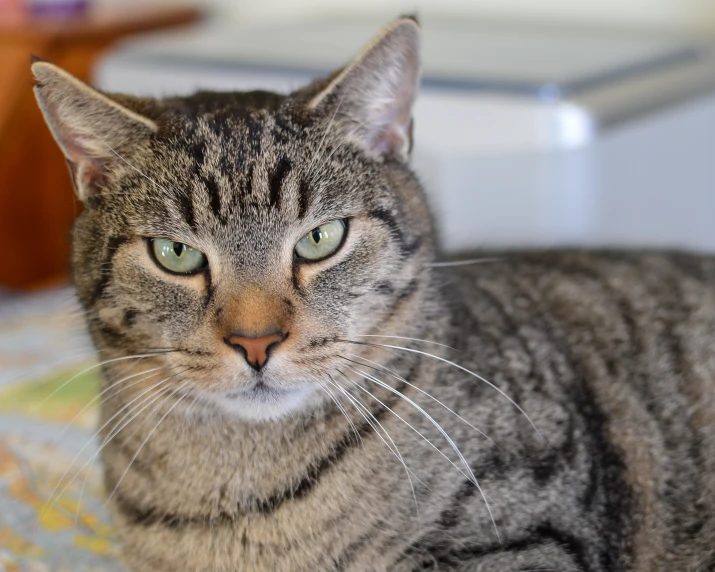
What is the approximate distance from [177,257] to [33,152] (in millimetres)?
2246

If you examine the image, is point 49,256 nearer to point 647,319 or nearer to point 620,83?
point 620,83

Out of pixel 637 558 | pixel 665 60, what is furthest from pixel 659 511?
pixel 665 60

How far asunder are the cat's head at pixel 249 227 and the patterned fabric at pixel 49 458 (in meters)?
0.18

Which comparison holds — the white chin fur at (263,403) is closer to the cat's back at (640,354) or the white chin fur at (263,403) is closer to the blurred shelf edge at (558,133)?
the cat's back at (640,354)

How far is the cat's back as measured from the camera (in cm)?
138

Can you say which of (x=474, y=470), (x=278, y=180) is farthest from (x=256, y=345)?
(x=474, y=470)

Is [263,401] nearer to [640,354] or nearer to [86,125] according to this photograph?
[86,125]

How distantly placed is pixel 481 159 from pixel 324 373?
3.88 feet

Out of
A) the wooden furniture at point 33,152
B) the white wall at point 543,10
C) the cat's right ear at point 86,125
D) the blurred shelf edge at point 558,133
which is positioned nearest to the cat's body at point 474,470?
the cat's right ear at point 86,125

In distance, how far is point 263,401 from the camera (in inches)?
47.1

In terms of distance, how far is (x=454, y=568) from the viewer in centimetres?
122

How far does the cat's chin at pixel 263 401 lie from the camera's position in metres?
1.19

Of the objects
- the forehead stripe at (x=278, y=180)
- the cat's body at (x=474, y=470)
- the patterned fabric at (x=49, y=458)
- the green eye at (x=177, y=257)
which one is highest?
the forehead stripe at (x=278, y=180)

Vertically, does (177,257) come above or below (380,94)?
below
